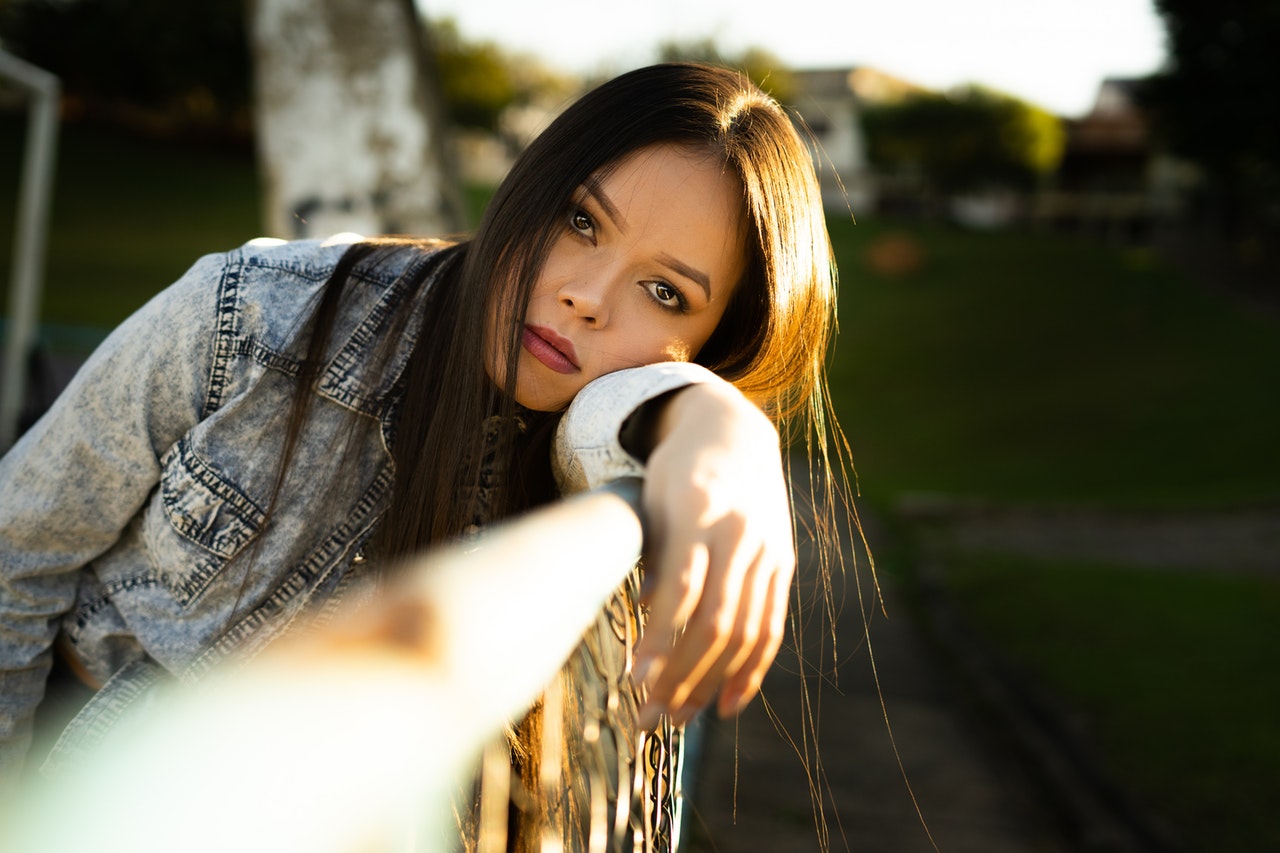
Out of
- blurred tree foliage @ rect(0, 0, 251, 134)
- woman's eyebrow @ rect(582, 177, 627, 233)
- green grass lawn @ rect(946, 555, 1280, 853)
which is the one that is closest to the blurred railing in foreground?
woman's eyebrow @ rect(582, 177, 627, 233)

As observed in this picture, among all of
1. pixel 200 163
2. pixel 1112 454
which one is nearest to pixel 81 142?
pixel 200 163

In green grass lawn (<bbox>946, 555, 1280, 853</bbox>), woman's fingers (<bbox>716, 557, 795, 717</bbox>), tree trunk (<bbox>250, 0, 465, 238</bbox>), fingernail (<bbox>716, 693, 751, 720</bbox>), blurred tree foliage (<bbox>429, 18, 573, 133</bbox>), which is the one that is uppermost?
blurred tree foliage (<bbox>429, 18, 573, 133</bbox>)

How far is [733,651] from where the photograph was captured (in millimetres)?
888

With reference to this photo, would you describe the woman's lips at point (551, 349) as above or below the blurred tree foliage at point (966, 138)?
below

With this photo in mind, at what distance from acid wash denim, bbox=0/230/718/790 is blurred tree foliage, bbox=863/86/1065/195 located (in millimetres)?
30641

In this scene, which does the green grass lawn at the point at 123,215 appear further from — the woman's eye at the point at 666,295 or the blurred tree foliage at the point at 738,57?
the woman's eye at the point at 666,295

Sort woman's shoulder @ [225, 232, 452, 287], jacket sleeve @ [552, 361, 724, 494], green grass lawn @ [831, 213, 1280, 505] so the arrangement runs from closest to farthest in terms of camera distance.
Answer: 1. jacket sleeve @ [552, 361, 724, 494]
2. woman's shoulder @ [225, 232, 452, 287]
3. green grass lawn @ [831, 213, 1280, 505]

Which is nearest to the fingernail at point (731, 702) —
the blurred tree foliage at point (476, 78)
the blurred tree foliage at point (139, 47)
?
the blurred tree foliage at point (139, 47)

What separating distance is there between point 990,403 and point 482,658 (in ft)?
50.8

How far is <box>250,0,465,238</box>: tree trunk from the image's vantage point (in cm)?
438

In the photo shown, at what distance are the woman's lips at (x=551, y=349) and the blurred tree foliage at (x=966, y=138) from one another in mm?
30627

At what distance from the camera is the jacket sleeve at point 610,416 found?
1065mm

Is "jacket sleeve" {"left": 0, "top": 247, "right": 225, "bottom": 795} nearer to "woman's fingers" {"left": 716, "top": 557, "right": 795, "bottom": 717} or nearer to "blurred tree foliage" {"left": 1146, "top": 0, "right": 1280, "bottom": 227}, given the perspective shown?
"woman's fingers" {"left": 716, "top": 557, "right": 795, "bottom": 717}

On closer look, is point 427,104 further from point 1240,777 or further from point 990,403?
point 990,403
